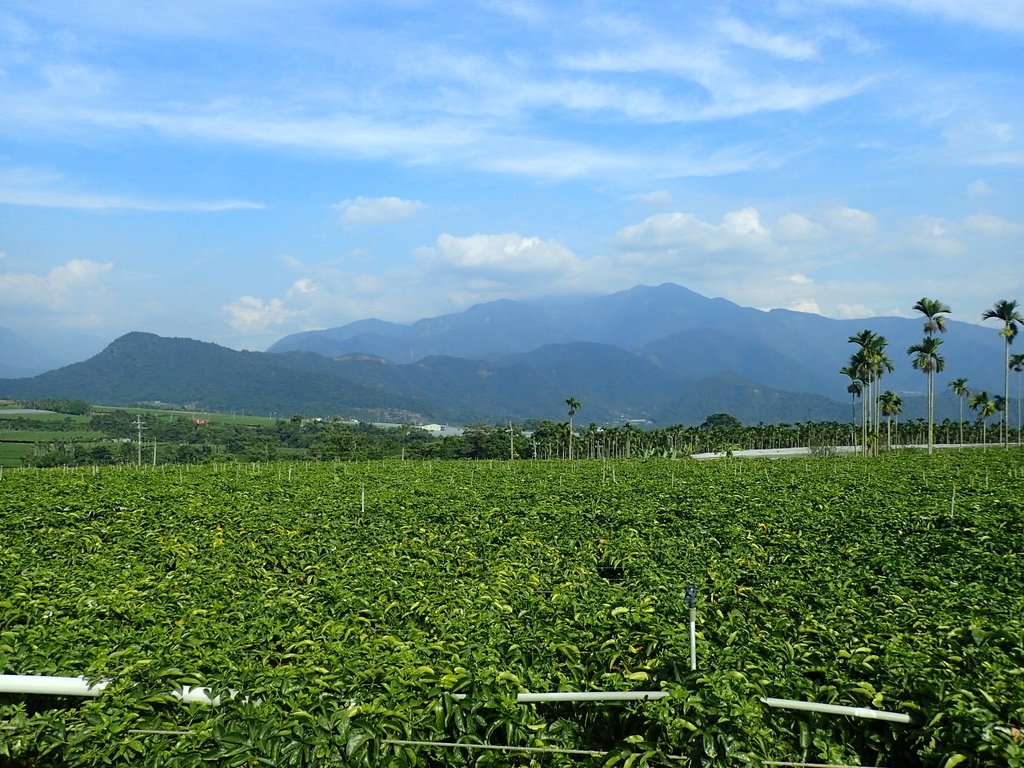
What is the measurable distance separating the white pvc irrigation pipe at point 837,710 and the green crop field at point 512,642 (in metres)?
0.11

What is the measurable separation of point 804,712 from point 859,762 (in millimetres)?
Result: 427

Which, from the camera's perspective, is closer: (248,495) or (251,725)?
(251,725)

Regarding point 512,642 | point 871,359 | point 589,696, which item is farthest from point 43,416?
point 589,696

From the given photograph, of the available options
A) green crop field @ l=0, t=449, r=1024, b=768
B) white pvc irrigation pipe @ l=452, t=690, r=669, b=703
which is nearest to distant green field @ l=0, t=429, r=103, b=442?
green crop field @ l=0, t=449, r=1024, b=768

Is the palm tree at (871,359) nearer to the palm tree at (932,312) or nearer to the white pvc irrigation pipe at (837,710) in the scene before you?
the palm tree at (932,312)

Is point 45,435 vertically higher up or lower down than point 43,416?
lower down

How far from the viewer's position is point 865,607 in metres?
6.61

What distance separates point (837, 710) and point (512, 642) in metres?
2.30

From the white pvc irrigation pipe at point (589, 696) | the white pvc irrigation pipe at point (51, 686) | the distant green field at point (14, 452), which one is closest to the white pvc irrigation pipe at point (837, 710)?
the white pvc irrigation pipe at point (589, 696)

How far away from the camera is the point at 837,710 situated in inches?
168

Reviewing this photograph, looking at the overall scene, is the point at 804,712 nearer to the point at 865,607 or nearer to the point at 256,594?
the point at 865,607

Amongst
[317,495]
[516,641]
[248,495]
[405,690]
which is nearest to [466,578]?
[516,641]

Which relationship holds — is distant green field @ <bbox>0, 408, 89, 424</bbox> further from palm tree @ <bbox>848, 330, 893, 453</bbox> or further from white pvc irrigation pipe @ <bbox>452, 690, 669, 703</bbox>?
white pvc irrigation pipe @ <bbox>452, 690, 669, 703</bbox>

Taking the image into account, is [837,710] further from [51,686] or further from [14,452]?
[14,452]
